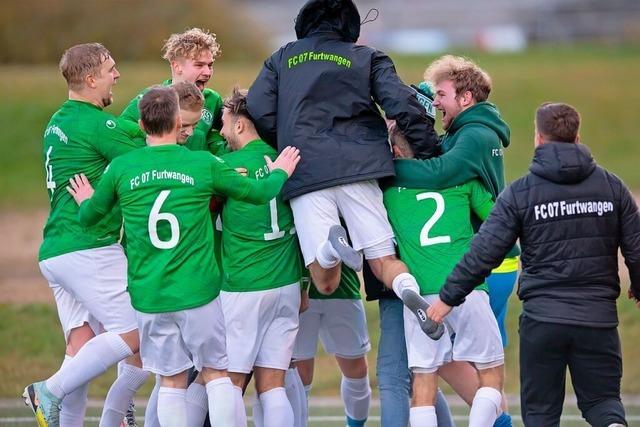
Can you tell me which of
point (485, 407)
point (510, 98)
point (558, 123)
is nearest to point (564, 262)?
point (558, 123)

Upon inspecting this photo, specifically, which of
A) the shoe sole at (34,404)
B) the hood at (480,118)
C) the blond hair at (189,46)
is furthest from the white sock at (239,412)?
the blond hair at (189,46)

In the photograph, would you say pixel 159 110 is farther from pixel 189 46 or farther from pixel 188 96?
pixel 189 46

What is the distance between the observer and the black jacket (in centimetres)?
654

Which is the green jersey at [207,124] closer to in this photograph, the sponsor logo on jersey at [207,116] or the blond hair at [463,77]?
the sponsor logo on jersey at [207,116]

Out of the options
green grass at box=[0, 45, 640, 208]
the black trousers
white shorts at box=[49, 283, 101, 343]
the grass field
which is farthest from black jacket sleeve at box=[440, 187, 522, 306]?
green grass at box=[0, 45, 640, 208]

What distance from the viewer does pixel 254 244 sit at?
732cm

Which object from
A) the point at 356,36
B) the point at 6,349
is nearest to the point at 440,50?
the point at 6,349

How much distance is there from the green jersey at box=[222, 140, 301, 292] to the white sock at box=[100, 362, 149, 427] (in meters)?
0.76

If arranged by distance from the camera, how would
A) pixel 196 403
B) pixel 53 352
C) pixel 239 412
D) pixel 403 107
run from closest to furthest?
pixel 239 412 → pixel 403 107 → pixel 196 403 → pixel 53 352

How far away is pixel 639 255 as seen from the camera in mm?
6590

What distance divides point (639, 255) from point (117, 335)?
284 centimetres

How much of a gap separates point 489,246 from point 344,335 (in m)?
1.54

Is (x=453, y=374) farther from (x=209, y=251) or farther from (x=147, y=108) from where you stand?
(x=147, y=108)

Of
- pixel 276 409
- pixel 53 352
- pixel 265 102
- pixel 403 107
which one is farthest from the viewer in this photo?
pixel 53 352
